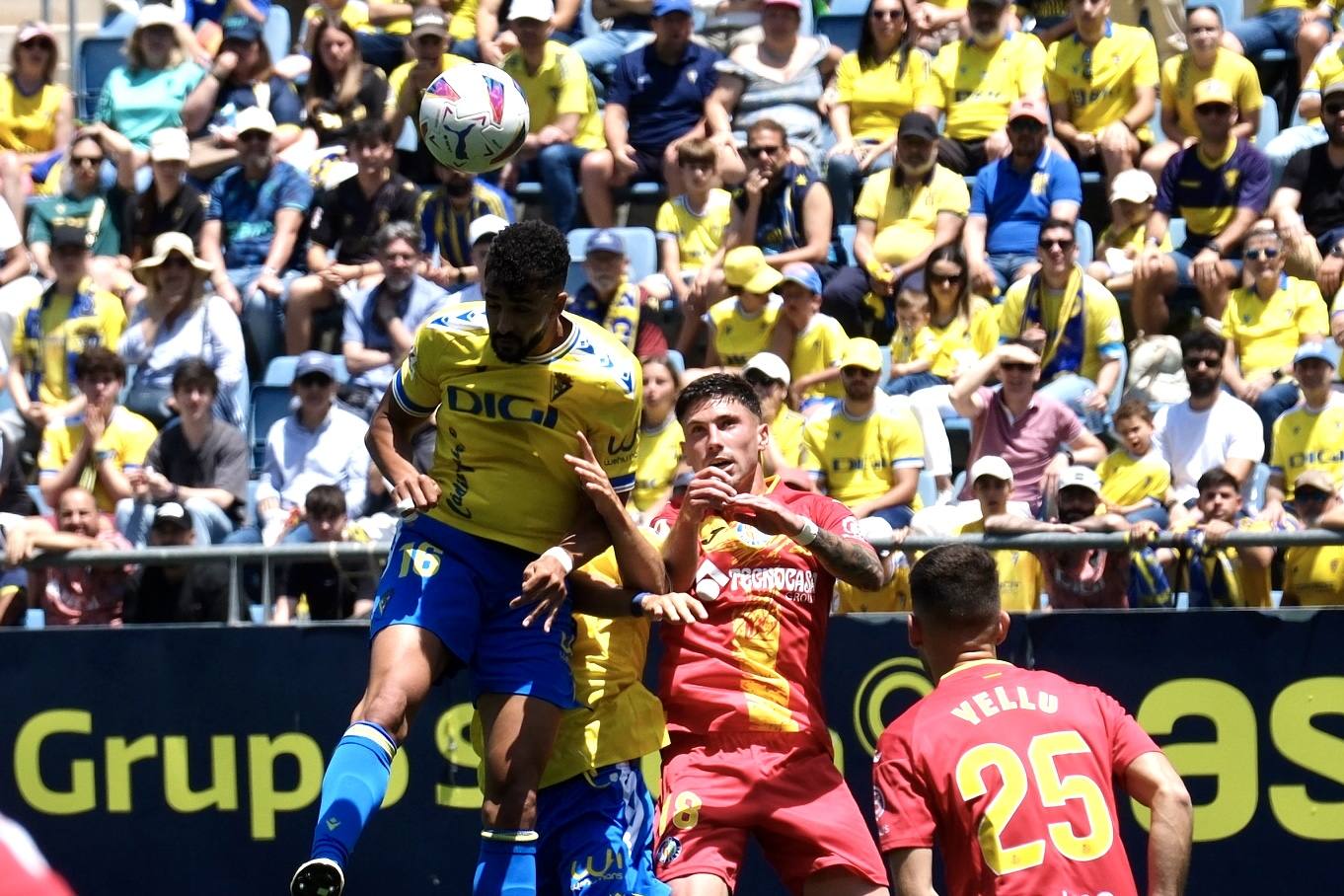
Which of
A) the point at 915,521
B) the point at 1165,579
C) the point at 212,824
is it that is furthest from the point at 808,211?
the point at 212,824

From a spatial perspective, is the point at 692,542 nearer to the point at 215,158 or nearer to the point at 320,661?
the point at 320,661

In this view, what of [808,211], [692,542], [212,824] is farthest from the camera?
[808,211]

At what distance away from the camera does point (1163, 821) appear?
542 centimetres

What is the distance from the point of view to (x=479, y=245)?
11828 millimetres

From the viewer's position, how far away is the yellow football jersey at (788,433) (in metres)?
10.8

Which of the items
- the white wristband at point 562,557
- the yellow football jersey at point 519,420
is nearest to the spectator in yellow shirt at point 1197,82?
the yellow football jersey at point 519,420

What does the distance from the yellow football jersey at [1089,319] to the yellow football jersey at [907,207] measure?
3.15ft

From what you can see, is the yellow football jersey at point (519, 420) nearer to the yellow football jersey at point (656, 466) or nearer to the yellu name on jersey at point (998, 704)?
the yellu name on jersey at point (998, 704)

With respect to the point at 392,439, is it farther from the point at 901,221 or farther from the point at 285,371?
the point at 901,221

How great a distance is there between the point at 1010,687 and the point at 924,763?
0.32m

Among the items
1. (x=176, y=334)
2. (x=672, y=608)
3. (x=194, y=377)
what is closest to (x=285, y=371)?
(x=176, y=334)

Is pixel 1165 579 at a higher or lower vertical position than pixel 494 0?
lower

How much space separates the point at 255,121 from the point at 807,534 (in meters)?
7.44

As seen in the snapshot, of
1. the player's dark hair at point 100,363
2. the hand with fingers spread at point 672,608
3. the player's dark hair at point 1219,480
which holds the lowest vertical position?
the player's dark hair at point 100,363
